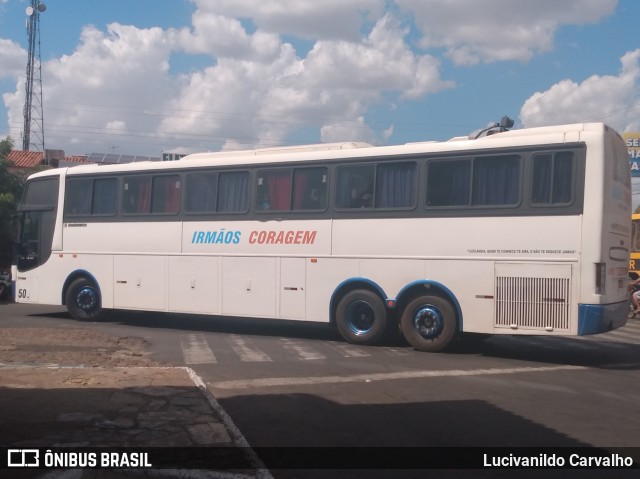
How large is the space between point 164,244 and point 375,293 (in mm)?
5065

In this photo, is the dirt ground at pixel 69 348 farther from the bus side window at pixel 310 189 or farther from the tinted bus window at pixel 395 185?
the tinted bus window at pixel 395 185

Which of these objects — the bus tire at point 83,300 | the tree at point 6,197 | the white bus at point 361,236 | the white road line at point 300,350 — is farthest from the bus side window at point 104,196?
the tree at point 6,197

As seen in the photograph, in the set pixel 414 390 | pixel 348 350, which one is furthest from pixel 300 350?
pixel 414 390

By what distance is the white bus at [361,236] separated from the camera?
10.7 meters

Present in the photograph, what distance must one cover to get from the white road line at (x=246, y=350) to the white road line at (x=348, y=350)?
Result: 1.37 meters

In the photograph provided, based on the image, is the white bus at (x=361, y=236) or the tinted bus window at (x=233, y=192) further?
the tinted bus window at (x=233, y=192)

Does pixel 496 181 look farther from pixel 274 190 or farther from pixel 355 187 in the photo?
pixel 274 190

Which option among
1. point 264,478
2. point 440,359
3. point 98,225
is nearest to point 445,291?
point 440,359

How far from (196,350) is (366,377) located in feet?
12.2

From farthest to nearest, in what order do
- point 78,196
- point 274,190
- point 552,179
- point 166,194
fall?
point 78,196, point 166,194, point 274,190, point 552,179

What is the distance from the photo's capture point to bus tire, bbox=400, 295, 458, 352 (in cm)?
1167

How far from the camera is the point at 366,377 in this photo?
9.47m

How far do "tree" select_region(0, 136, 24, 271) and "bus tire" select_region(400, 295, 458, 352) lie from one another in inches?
696

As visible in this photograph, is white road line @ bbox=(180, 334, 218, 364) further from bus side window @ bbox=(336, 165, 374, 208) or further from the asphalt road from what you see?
bus side window @ bbox=(336, 165, 374, 208)
